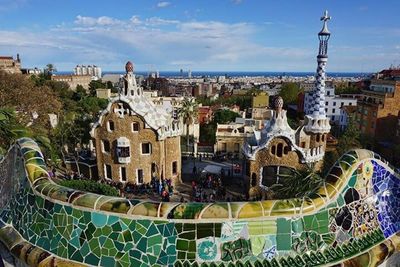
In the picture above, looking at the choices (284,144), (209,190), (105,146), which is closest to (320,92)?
(284,144)

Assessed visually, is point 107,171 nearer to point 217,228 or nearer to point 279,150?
point 279,150

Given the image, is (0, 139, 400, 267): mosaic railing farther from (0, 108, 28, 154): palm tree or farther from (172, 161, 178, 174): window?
(172, 161, 178, 174): window

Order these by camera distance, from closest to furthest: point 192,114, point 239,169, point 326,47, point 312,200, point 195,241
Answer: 1. point 195,241
2. point 312,200
3. point 326,47
4. point 239,169
5. point 192,114

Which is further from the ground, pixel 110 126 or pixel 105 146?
pixel 110 126

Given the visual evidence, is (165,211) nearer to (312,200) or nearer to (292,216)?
(292,216)

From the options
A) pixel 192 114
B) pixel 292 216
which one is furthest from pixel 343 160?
pixel 192 114

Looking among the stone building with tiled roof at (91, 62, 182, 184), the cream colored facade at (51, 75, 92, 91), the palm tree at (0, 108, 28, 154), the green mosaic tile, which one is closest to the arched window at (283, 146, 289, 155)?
the stone building with tiled roof at (91, 62, 182, 184)
